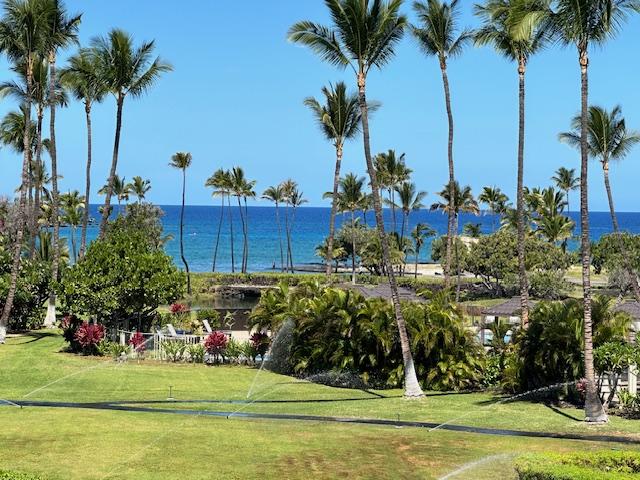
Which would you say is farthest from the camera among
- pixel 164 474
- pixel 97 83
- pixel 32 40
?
pixel 97 83

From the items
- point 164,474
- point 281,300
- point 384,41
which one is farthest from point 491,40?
point 164,474

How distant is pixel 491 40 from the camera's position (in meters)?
28.5

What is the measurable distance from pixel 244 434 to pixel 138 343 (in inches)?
505

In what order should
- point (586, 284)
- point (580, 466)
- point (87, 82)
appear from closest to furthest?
point (580, 466) → point (586, 284) → point (87, 82)

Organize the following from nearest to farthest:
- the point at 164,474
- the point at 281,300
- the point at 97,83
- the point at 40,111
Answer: the point at 164,474 → the point at 281,300 → the point at 97,83 → the point at 40,111

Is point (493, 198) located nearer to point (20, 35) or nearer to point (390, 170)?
point (390, 170)

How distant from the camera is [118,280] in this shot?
29.4m

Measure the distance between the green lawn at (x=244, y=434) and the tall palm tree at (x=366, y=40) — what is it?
2.12 m

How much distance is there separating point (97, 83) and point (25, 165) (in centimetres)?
525

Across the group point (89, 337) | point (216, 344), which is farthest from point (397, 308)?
point (89, 337)

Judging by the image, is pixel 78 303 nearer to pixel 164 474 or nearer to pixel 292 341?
pixel 292 341

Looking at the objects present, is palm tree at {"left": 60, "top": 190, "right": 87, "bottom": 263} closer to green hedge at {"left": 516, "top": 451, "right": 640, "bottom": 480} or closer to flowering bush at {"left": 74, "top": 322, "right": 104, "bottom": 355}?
flowering bush at {"left": 74, "top": 322, "right": 104, "bottom": 355}

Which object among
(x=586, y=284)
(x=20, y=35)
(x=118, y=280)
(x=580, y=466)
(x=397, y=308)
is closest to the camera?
(x=580, y=466)

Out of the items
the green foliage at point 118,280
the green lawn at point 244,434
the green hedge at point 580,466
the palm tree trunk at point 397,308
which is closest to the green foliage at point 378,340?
the green lawn at point 244,434
